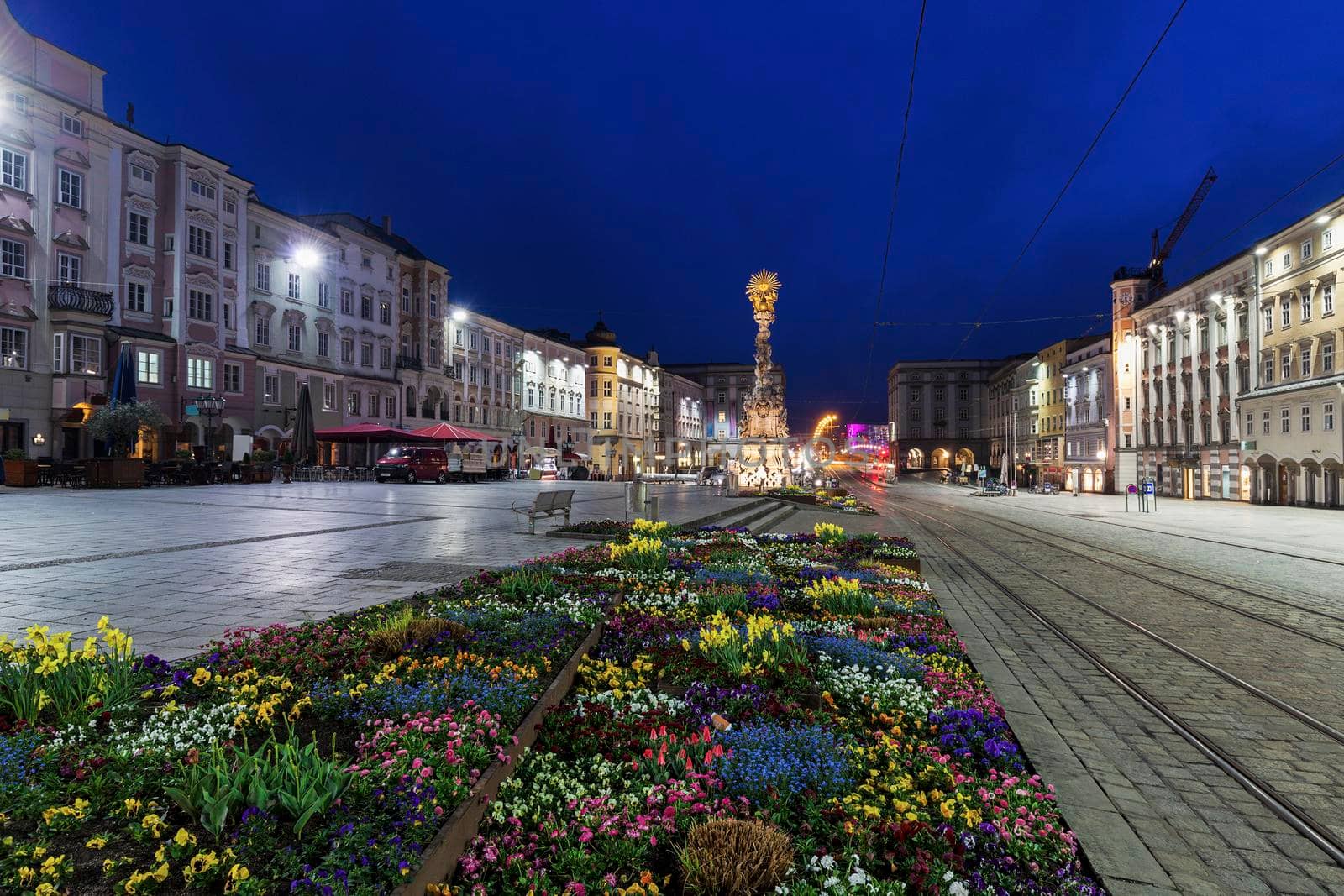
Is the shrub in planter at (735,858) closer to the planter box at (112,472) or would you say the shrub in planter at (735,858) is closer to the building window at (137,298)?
the planter box at (112,472)

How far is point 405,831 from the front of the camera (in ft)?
9.49

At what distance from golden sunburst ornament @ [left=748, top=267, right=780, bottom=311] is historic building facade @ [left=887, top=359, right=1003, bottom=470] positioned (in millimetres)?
95544

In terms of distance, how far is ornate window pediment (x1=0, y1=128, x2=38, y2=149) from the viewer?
30500 mm

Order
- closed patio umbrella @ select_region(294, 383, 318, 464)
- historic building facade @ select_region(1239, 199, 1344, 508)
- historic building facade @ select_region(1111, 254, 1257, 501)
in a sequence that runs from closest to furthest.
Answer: historic building facade @ select_region(1239, 199, 1344, 508), closed patio umbrella @ select_region(294, 383, 318, 464), historic building facade @ select_region(1111, 254, 1257, 501)

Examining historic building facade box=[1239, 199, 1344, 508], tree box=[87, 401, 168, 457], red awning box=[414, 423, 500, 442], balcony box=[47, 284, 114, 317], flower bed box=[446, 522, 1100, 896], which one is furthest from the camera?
red awning box=[414, 423, 500, 442]

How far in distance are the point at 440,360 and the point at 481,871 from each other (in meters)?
61.1

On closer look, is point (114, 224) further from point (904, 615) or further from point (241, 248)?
point (904, 615)

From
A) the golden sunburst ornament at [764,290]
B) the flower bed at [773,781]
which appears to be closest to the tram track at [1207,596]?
the flower bed at [773,781]

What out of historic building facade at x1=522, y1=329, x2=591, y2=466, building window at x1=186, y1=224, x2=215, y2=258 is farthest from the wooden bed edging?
historic building facade at x1=522, y1=329, x2=591, y2=466

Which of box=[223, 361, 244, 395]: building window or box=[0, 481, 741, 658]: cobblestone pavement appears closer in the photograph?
box=[0, 481, 741, 658]: cobblestone pavement

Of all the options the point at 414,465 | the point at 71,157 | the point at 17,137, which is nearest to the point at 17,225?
the point at 17,137

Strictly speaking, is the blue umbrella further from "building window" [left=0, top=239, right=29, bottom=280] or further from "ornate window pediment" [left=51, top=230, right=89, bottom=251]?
"ornate window pediment" [left=51, top=230, right=89, bottom=251]

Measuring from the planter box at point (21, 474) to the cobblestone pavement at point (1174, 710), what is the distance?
1359 inches

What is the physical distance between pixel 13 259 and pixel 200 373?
30.8ft
